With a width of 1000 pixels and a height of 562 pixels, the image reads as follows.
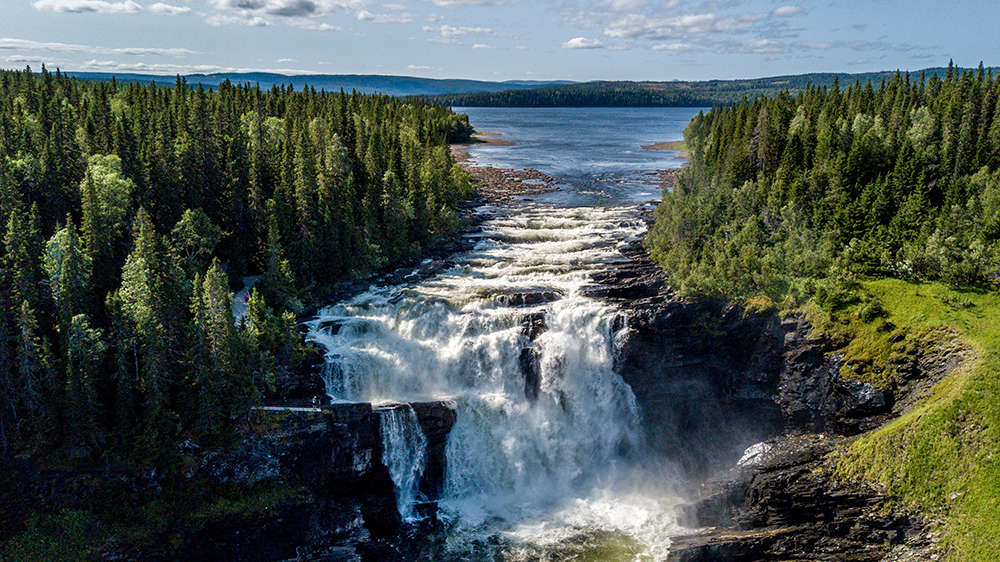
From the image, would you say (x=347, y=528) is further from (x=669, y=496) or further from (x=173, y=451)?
(x=669, y=496)

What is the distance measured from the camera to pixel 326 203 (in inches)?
2709

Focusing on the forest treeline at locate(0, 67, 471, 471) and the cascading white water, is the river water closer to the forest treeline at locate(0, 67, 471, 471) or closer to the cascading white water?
the cascading white water

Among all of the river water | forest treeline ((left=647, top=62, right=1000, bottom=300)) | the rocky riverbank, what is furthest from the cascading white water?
forest treeline ((left=647, top=62, right=1000, bottom=300))

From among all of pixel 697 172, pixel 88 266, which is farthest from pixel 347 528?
pixel 697 172

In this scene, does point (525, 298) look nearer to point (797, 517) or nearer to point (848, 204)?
point (797, 517)

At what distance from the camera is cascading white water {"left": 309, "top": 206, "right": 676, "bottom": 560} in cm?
4544

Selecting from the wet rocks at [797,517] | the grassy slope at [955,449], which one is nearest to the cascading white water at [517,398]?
the wet rocks at [797,517]

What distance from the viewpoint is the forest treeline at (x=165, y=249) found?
1645 inches

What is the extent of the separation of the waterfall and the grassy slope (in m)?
28.6

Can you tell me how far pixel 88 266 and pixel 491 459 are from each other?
33875 millimetres

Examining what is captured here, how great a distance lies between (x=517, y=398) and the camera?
5275 cm

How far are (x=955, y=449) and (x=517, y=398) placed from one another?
29.4 meters

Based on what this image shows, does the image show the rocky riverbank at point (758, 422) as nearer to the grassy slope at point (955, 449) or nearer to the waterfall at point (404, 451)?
the grassy slope at point (955, 449)

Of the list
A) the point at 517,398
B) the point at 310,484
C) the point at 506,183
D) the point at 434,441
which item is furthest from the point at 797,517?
the point at 506,183
